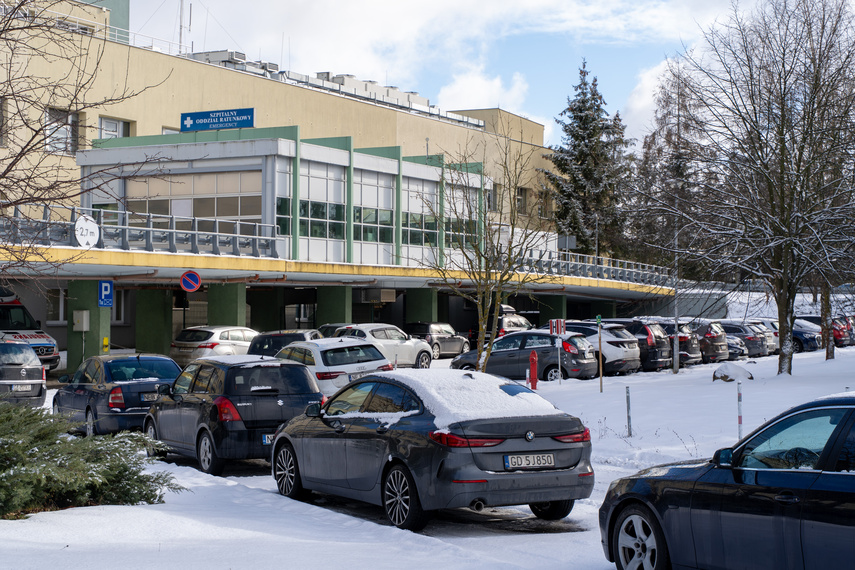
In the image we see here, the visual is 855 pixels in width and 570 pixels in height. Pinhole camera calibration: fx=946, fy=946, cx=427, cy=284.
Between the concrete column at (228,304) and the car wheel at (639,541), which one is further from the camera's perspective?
the concrete column at (228,304)

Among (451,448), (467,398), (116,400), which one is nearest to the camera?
(451,448)

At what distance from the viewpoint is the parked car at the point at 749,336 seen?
3738 centimetres

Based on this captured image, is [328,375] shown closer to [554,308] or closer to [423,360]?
[423,360]

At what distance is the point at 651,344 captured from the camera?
1123 inches

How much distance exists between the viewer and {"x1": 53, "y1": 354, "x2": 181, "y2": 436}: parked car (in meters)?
15.4

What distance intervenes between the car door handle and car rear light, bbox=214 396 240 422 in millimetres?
7906

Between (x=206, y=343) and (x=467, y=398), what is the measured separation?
22.0m

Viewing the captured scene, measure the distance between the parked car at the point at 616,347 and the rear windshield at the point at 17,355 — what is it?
14.3 meters

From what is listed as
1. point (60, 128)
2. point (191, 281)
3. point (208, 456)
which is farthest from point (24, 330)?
point (60, 128)

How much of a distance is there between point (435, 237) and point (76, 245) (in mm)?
21115

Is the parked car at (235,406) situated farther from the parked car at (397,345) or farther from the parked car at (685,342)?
the parked car at (685,342)

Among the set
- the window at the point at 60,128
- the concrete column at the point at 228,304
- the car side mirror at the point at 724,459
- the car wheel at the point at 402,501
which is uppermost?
the window at the point at 60,128

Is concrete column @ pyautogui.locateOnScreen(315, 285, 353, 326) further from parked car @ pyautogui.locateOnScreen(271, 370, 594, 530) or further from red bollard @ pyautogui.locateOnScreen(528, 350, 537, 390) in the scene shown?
parked car @ pyautogui.locateOnScreen(271, 370, 594, 530)

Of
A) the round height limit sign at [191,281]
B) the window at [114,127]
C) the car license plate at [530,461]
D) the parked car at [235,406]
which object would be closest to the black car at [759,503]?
the car license plate at [530,461]
